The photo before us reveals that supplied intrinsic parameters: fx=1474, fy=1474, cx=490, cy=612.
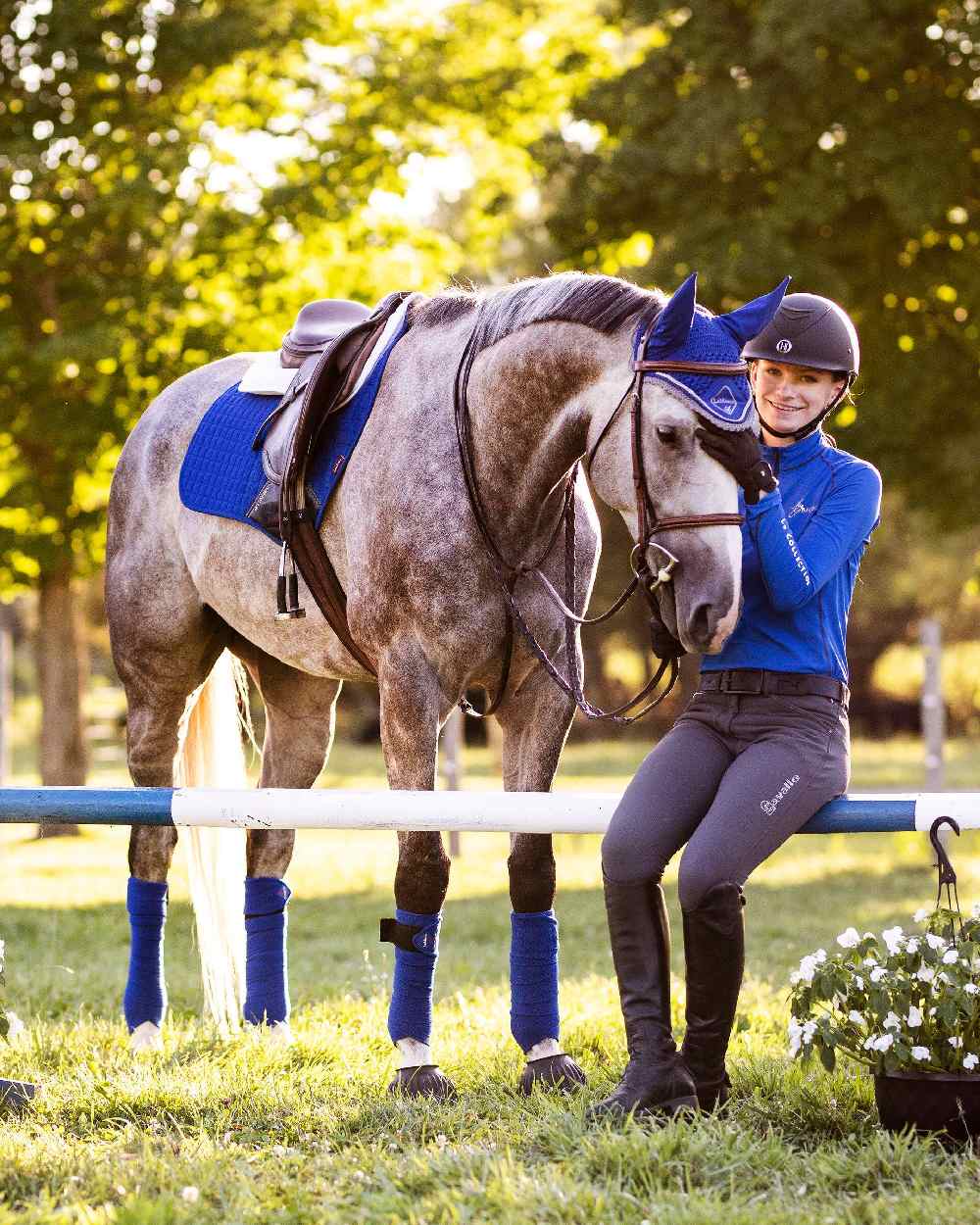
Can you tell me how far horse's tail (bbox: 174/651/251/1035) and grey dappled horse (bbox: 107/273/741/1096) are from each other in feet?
1.42

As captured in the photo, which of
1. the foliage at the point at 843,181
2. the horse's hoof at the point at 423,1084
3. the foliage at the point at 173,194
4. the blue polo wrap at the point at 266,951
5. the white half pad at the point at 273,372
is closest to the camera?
the horse's hoof at the point at 423,1084

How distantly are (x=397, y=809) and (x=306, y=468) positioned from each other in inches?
53.1

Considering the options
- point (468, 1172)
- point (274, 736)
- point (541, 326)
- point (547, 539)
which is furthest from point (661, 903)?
point (274, 736)

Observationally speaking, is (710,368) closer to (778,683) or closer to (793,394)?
(793,394)

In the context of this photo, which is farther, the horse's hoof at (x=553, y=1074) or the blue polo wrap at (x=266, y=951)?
the blue polo wrap at (x=266, y=951)

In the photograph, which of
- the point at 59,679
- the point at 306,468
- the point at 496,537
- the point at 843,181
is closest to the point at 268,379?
the point at 306,468

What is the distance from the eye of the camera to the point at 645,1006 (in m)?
3.54

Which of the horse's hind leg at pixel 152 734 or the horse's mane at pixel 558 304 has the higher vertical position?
the horse's mane at pixel 558 304

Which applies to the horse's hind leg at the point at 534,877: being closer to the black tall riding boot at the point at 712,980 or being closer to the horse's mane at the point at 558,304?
the black tall riding boot at the point at 712,980

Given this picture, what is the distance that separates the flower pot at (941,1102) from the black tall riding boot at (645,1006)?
1.63 feet

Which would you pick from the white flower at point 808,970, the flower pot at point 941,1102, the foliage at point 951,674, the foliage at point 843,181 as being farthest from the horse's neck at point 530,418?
the foliage at point 951,674

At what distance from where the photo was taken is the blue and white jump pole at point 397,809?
3.44m

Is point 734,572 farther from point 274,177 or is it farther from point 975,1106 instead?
point 274,177

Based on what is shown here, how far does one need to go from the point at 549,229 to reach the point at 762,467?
8.83m
